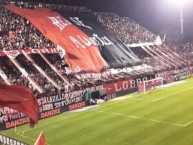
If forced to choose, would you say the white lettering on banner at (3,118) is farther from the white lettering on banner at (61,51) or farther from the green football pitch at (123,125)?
the white lettering on banner at (61,51)

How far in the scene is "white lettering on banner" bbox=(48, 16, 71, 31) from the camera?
42550 millimetres

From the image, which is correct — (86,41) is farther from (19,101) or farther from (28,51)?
(19,101)

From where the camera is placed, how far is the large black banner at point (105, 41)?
42875 mm

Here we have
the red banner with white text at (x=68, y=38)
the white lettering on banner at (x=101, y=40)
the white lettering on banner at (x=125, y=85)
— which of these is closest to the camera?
the white lettering on banner at (x=125, y=85)

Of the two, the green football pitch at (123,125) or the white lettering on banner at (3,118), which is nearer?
the green football pitch at (123,125)

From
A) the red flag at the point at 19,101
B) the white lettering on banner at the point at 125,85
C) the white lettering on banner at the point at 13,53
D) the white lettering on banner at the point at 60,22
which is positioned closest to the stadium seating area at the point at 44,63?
the white lettering on banner at the point at 13,53

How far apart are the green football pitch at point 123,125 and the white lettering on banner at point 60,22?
16918 mm

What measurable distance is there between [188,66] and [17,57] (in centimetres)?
2729

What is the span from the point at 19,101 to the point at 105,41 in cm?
3929

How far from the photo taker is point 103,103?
1150 inches

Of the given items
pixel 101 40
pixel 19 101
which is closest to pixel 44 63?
pixel 101 40

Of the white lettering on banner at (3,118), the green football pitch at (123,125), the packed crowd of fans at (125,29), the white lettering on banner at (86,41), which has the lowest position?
the green football pitch at (123,125)

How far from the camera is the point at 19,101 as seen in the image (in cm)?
650

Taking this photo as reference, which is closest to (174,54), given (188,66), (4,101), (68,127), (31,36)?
(188,66)
